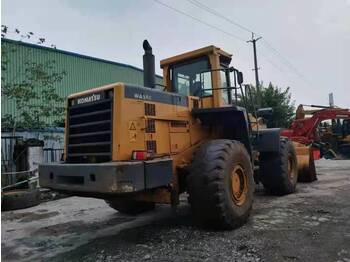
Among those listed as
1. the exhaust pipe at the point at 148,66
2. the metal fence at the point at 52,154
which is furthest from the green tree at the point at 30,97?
the exhaust pipe at the point at 148,66

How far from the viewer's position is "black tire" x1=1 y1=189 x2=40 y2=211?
9508 mm

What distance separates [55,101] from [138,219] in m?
9.06

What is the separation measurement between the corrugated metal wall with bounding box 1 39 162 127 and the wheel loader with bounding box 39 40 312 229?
391 inches

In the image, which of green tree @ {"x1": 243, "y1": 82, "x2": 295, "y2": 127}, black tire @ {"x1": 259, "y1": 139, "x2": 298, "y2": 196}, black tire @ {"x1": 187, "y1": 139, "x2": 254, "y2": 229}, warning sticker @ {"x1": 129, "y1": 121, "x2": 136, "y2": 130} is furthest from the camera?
green tree @ {"x1": 243, "y1": 82, "x2": 295, "y2": 127}

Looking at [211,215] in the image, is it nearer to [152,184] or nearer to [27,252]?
[152,184]

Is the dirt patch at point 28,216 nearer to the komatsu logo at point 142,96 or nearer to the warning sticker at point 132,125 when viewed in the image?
the warning sticker at point 132,125

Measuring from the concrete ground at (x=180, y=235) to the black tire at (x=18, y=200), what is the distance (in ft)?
2.39

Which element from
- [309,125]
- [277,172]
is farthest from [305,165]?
[309,125]

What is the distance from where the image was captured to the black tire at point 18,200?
951 cm

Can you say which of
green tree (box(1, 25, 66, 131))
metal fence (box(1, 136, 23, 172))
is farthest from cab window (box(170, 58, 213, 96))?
green tree (box(1, 25, 66, 131))

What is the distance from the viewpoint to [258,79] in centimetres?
3092

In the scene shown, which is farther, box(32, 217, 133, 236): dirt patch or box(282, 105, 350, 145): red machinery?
box(282, 105, 350, 145): red machinery

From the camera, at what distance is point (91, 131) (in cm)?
568

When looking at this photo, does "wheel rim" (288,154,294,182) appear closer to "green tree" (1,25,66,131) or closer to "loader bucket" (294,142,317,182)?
"loader bucket" (294,142,317,182)
